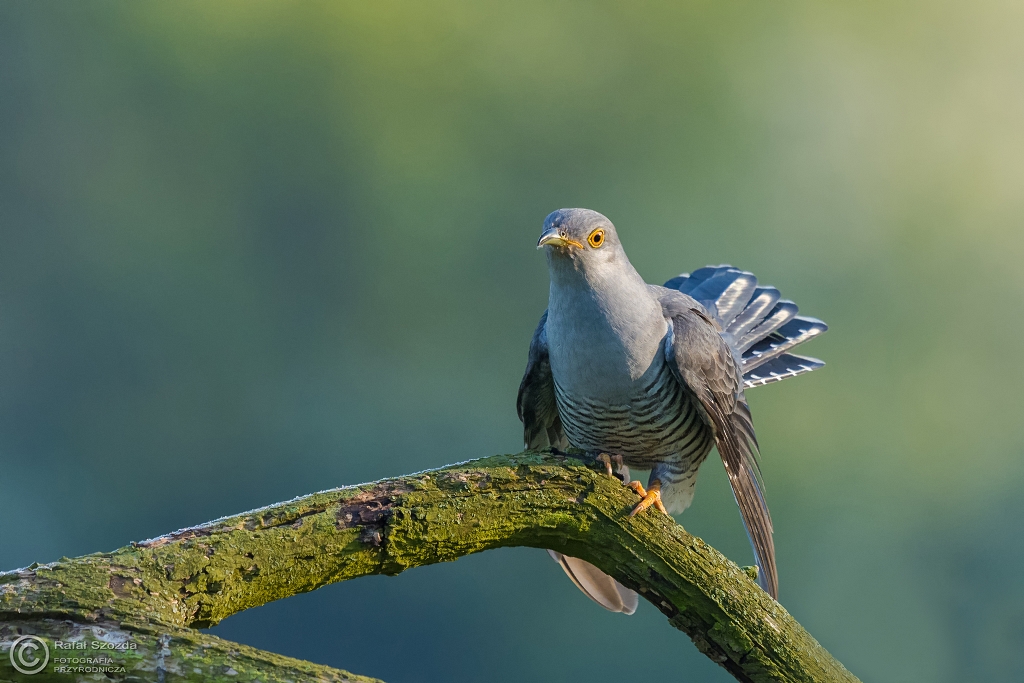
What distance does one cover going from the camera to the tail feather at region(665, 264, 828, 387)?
2.74m

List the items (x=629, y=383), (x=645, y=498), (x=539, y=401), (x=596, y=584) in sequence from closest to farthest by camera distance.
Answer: (x=645, y=498)
(x=629, y=383)
(x=596, y=584)
(x=539, y=401)

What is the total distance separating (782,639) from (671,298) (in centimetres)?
94

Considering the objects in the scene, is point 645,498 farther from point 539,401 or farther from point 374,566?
point 539,401

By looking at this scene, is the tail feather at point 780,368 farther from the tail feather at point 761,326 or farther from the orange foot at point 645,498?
the orange foot at point 645,498

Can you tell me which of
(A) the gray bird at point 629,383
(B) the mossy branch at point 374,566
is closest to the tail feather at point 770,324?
(A) the gray bird at point 629,383

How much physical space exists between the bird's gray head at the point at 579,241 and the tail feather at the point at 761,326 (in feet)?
2.58

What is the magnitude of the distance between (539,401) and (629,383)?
437mm

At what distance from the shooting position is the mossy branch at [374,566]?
1178 mm

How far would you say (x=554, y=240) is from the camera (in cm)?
190

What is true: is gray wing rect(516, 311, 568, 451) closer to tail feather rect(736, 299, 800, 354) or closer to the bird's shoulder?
the bird's shoulder

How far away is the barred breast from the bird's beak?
1.22 feet

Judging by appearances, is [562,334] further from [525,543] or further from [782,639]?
[782,639]

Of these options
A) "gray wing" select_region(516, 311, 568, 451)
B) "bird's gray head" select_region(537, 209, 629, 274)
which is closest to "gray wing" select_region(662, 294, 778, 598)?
"bird's gray head" select_region(537, 209, 629, 274)

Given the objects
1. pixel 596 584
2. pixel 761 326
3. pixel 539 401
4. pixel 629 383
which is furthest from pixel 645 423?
pixel 761 326
